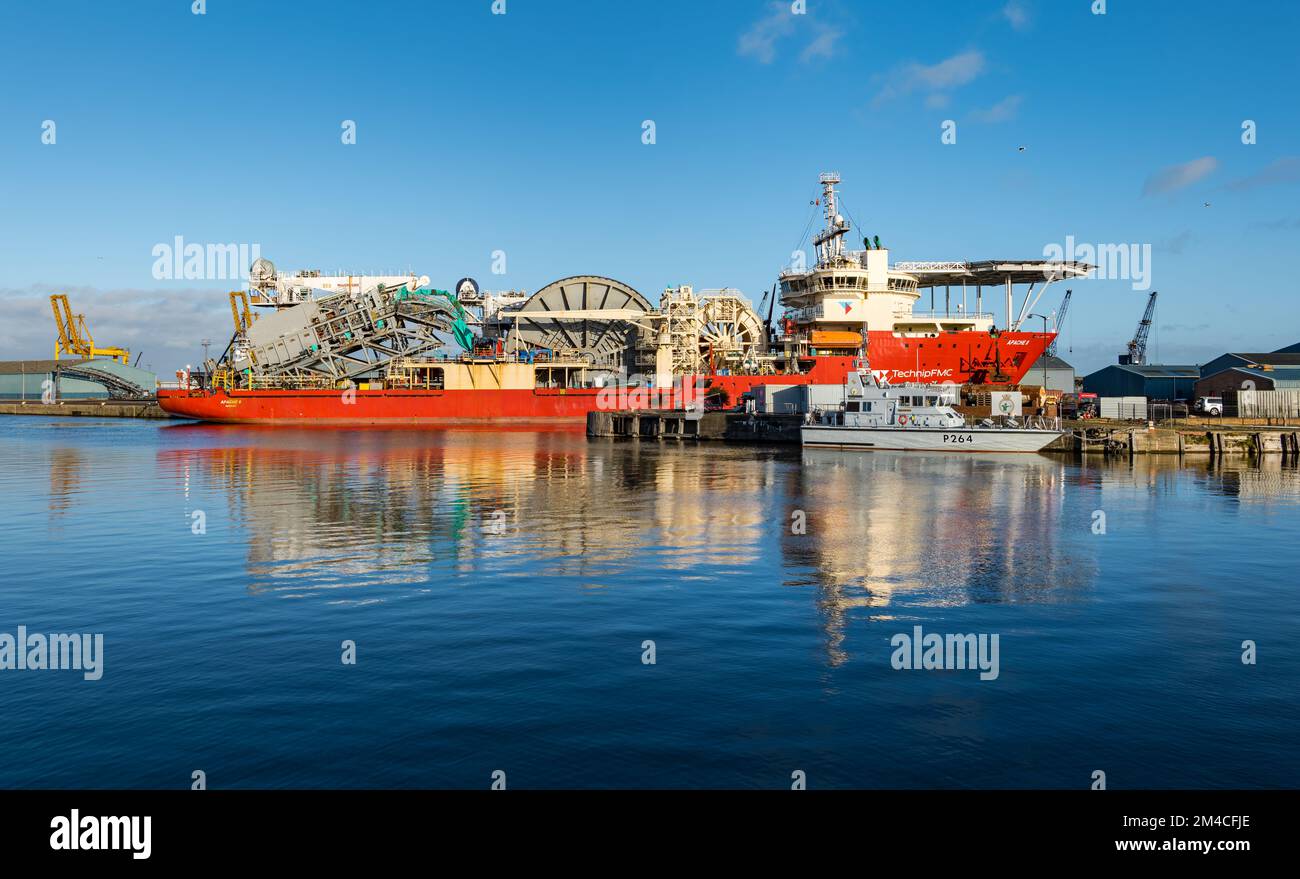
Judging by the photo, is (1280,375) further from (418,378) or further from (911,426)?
(418,378)

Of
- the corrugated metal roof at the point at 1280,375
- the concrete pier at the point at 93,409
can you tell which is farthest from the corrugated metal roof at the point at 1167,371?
the concrete pier at the point at 93,409

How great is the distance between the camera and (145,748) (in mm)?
9164

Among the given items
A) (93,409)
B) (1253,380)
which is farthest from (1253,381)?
(93,409)

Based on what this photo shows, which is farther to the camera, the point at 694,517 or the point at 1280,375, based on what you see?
the point at 1280,375

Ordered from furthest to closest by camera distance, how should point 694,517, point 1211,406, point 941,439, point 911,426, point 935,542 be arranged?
point 1211,406
point 911,426
point 941,439
point 694,517
point 935,542

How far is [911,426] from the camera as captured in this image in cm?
5119

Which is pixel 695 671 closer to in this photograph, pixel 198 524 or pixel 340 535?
pixel 340 535

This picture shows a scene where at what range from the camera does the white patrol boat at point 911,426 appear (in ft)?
164

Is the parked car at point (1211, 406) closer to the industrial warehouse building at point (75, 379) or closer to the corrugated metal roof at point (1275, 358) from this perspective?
the corrugated metal roof at point (1275, 358)

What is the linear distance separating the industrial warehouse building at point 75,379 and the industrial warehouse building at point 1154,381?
13273 cm

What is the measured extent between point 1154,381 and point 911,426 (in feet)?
155

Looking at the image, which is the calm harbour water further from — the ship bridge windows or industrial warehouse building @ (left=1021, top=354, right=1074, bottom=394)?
industrial warehouse building @ (left=1021, top=354, right=1074, bottom=394)

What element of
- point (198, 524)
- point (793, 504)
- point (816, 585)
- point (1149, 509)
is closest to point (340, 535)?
point (198, 524)

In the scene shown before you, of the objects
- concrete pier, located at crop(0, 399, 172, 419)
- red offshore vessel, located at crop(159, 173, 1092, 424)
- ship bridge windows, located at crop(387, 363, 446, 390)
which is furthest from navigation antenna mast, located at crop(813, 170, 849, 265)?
concrete pier, located at crop(0, 399, 172, 419)
